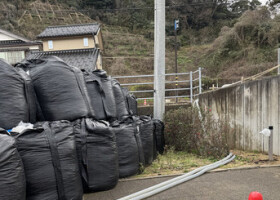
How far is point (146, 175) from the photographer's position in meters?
3.08

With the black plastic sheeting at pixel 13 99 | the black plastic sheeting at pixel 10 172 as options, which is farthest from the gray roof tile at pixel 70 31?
the black plastic sheeting at pixel 10 172

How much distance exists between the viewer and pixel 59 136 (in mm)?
2062

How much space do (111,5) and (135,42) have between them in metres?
11.4

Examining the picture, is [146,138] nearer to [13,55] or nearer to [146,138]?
[146,138]

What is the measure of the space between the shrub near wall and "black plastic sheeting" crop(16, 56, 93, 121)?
222cm

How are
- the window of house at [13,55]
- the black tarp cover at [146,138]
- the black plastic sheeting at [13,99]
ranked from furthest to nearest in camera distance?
the window of house at [13,55], the black tarp cover at [146,138], the black plastic sheeting at [13,99]

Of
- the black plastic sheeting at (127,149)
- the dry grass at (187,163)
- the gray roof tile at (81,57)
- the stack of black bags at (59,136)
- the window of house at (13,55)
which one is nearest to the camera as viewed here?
the stack of black bags at (59,136)

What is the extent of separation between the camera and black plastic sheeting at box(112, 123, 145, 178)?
2893 mm

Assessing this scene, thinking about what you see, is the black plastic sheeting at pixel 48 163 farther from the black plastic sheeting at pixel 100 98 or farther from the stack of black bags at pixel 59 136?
the black plastic sheeting at pixel 100 98

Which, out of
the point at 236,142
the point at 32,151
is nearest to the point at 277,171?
the point at 236,142

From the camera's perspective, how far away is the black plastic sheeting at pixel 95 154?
2.36 m

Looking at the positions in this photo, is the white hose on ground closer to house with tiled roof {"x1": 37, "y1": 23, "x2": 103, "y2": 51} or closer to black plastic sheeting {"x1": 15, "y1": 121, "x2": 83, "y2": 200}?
black plastic sheeting {"x1": 15, "y1": 121, "x2": 83, "y2": 200}

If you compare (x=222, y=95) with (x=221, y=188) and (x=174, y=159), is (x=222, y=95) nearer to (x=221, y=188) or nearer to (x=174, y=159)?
(x=174, y=159)

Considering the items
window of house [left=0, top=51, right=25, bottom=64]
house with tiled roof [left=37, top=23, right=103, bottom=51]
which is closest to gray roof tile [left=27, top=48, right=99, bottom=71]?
window of house [left=0, top=51, right=25, bottom=64]
